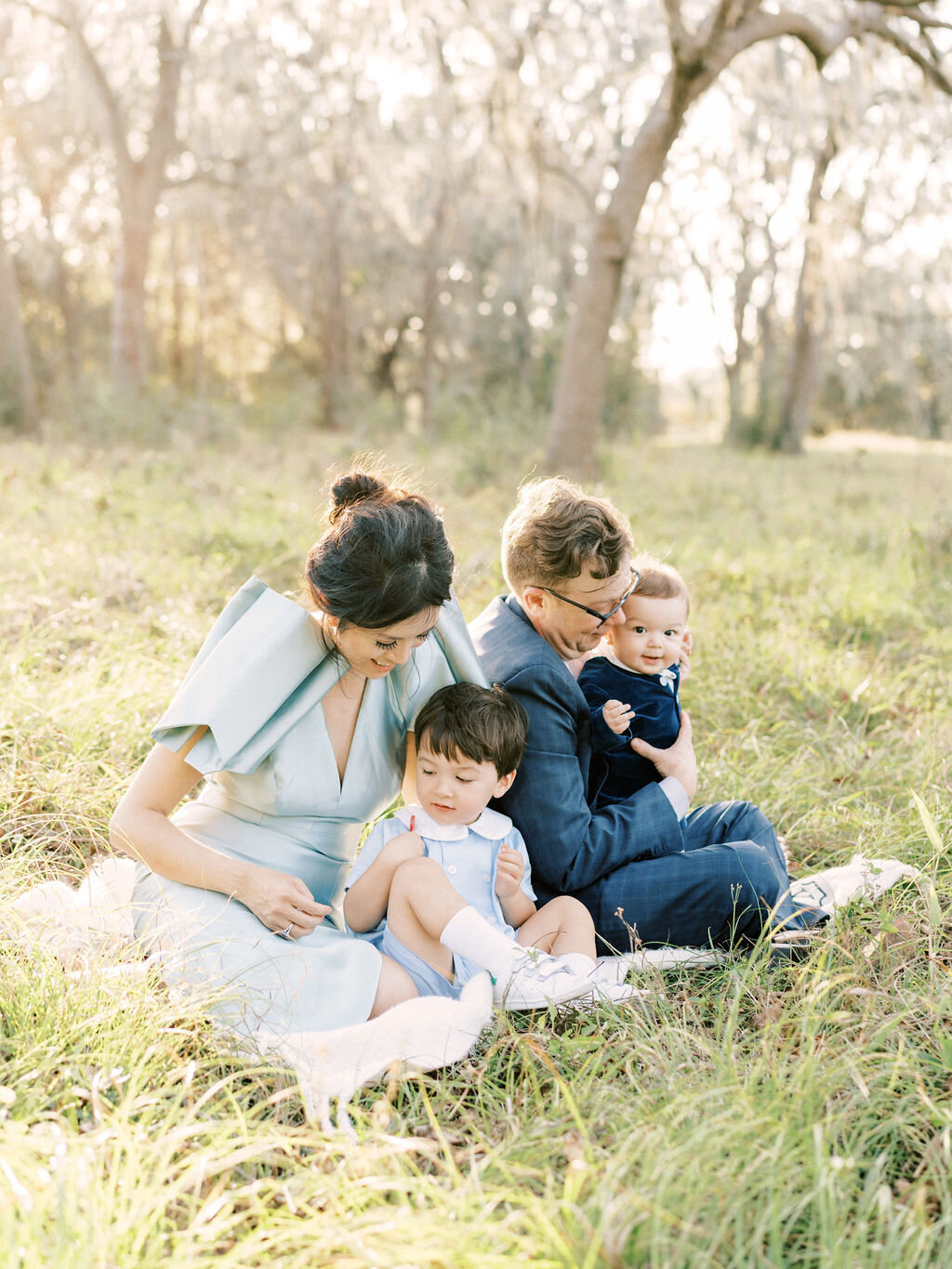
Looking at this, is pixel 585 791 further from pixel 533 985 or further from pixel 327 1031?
pixel 327 1031

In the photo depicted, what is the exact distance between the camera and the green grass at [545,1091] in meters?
1.68

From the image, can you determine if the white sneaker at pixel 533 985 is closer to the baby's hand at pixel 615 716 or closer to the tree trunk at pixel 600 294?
the baby's hand at pixel 615 716

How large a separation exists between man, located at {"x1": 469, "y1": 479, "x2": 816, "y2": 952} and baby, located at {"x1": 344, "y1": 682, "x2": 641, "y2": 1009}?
8 centimetres

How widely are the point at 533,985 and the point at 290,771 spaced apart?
2.60ft

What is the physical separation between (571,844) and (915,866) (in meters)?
1.19

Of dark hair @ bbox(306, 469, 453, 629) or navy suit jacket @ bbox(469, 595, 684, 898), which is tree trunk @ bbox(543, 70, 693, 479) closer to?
navy suit jacket @ bbox(469, 595, 684, 898)

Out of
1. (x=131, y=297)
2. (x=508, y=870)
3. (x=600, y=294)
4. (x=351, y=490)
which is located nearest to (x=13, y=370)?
(x=131, y=297)

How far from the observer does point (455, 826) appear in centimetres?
270

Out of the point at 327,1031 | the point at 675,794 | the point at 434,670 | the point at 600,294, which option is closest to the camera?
the point at 327,1031

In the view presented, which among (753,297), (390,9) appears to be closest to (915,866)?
(390,9)

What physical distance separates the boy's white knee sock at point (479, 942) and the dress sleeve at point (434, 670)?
56 centimetres

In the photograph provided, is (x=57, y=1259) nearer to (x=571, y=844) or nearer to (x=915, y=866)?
(x=571, y=844)

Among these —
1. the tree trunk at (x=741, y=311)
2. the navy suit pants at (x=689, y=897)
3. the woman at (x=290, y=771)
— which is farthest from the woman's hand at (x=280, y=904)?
the tree trunk at (x=741, y=311)

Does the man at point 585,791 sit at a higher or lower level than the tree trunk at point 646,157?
lower
